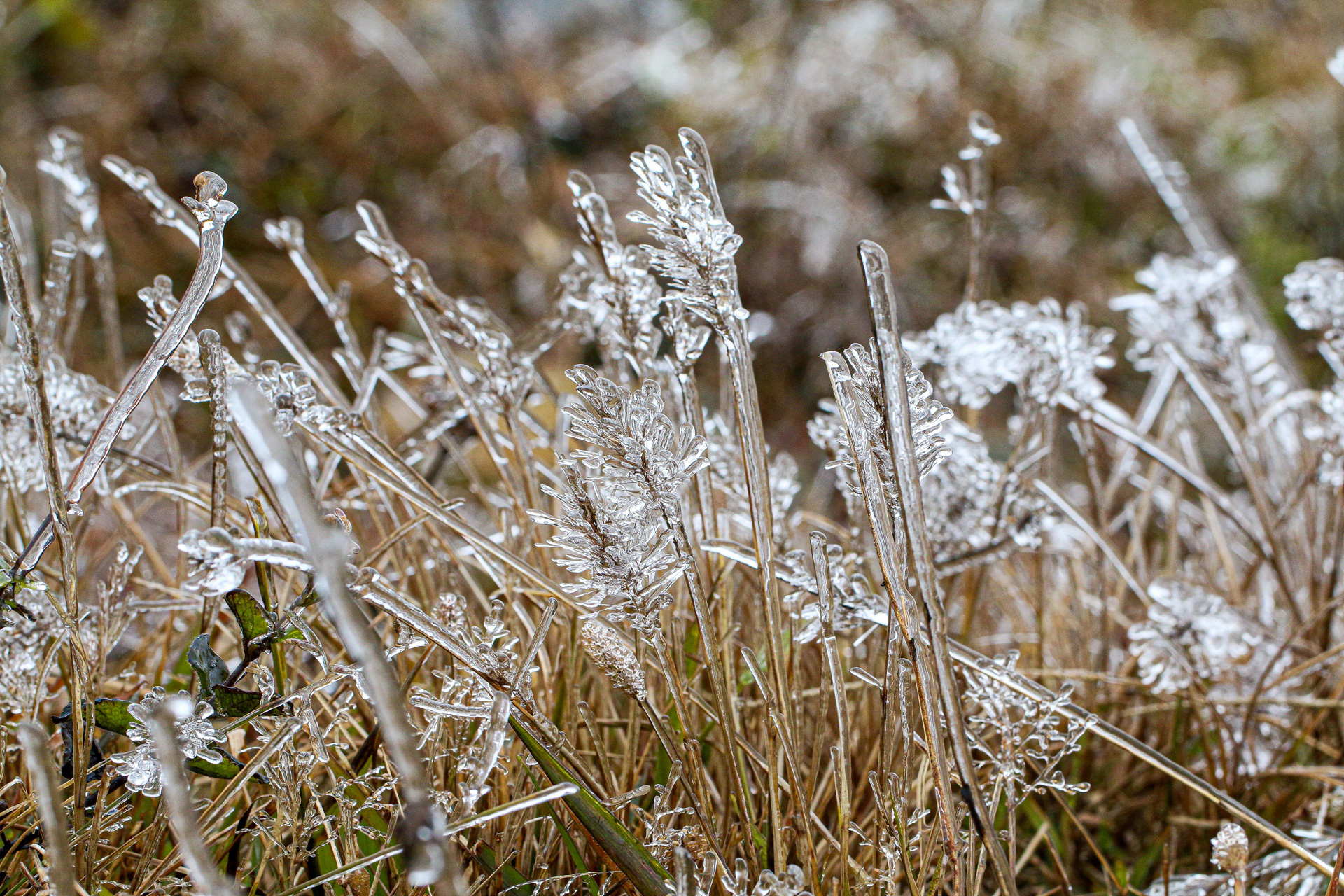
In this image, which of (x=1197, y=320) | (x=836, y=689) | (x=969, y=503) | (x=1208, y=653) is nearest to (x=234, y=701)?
(x=836, y=689)

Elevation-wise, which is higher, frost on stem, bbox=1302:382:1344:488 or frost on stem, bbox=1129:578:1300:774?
frost on stem, bbox=1302:382:1344:488

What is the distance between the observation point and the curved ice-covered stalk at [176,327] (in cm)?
31

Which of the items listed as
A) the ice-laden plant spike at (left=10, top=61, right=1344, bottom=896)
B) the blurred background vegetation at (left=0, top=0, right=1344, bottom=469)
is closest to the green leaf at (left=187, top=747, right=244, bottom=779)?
the ice-laden plant spike at (left=10, top=61, right=1344, bottom=896)

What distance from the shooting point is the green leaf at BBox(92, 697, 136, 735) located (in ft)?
1.19

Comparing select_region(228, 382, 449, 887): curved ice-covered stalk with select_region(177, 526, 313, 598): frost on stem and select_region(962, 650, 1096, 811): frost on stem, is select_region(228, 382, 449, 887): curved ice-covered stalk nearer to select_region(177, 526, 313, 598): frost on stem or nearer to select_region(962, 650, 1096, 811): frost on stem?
select_region(177, 526, 313, 598): frost on stem

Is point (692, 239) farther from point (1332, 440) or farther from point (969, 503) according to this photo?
point (1332, 440)

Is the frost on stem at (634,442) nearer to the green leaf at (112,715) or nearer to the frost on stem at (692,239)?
the frost on stem at (692,239)

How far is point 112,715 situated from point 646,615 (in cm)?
23

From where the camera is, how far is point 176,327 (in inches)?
12.4

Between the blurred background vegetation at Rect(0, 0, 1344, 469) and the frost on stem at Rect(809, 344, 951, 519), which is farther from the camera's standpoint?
the blurred background vegetation at Rect(0, 0, 1344, 469)

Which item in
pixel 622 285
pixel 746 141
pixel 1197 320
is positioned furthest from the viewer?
pixel 746 141

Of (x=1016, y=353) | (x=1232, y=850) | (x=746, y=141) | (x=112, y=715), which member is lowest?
(x=1232, y=850)

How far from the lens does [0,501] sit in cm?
51

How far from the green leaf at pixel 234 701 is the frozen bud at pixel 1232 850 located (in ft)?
1.21
